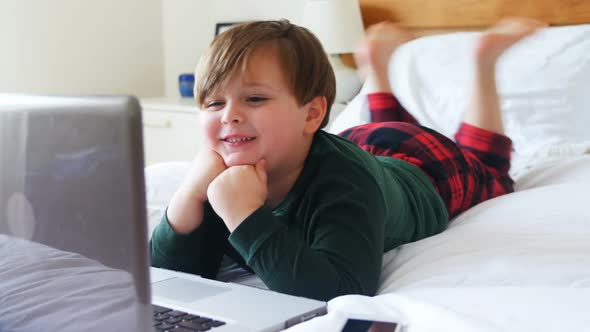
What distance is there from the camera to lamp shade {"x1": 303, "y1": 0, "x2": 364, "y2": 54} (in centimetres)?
240

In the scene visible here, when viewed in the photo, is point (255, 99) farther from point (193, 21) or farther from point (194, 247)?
point (193, 21)

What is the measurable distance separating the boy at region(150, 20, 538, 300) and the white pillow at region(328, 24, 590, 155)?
58 cm

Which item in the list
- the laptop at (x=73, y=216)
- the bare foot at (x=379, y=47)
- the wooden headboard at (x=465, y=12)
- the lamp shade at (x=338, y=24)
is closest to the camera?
the laptop at (x=73, y=216)

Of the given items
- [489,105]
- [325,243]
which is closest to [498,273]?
[325,243]

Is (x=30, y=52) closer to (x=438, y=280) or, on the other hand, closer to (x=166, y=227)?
(x=166, y=227)

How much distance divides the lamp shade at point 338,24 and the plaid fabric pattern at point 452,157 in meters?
0.89

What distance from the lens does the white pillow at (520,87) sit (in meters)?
1.71

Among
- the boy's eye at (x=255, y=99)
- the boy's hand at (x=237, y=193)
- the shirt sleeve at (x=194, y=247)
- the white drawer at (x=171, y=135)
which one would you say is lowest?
the white drawer at (x=171, y=135)

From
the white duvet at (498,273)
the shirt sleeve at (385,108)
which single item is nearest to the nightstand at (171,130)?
the shirt sleeve at (385,108)

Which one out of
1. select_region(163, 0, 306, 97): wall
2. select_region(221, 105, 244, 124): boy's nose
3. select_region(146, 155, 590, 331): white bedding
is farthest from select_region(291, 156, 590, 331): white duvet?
select_region(163, 0, 306, 97): wall

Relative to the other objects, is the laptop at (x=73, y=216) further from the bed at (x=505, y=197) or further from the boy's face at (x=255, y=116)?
the boy's face at (x=255, y=116)

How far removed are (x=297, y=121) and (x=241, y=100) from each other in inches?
3.6

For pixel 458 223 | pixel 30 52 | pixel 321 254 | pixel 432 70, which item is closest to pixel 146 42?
pixel 30 52

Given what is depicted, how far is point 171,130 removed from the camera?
8.95 feet
